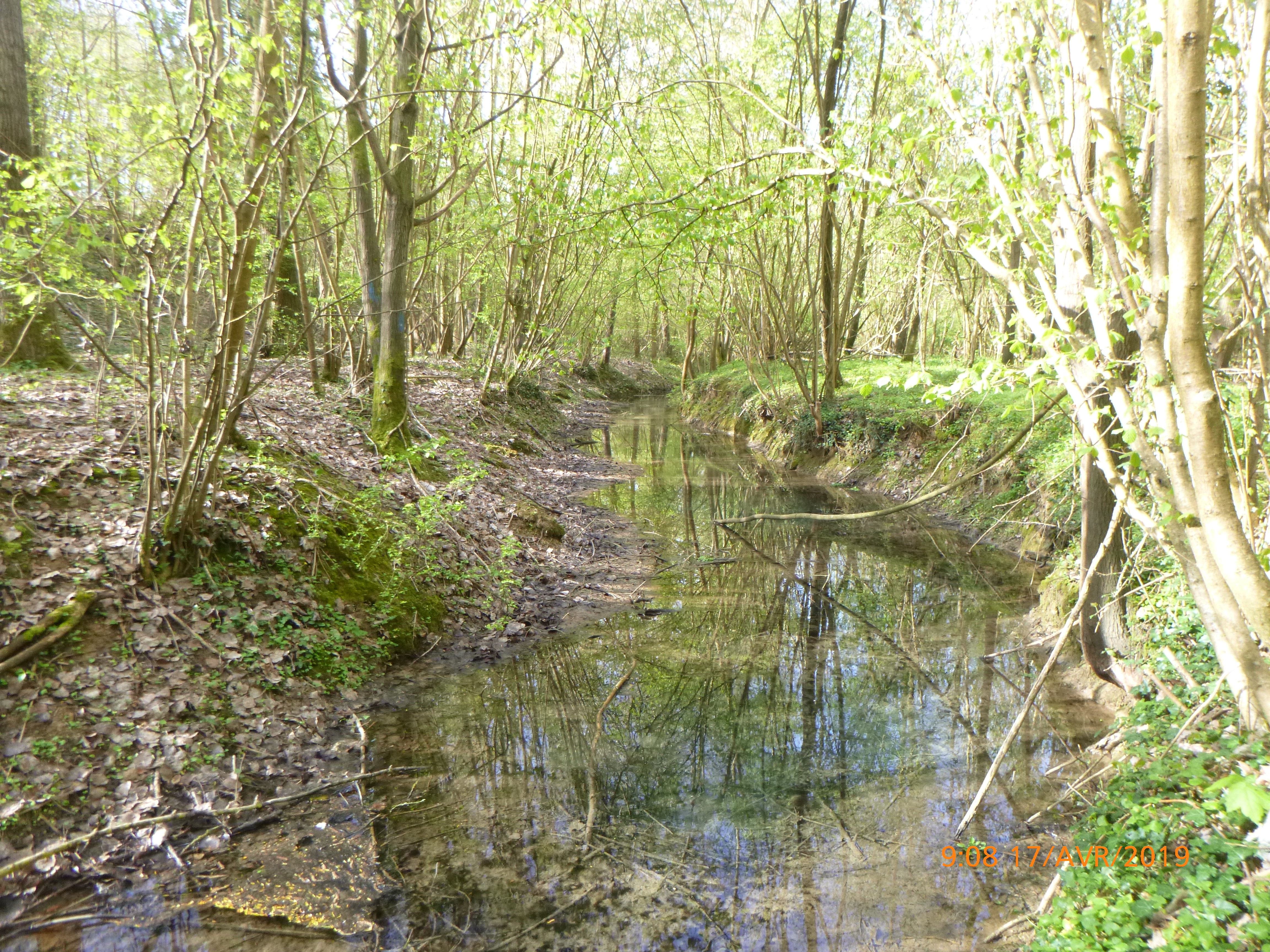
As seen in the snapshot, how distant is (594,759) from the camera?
5074mm

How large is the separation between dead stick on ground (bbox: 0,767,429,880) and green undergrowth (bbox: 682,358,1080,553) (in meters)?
3.96

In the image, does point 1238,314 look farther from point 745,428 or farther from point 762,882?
point 745,428

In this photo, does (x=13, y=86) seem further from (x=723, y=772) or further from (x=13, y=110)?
(x=723, y=772)

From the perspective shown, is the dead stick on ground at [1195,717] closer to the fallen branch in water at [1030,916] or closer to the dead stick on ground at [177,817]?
the fallen branch in water at [1030,916]

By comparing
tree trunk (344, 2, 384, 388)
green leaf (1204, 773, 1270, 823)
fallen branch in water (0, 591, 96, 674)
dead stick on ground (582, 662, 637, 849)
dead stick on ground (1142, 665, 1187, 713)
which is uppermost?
tree trunk (344, 2, 384, 388)

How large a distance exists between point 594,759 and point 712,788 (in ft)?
2.90

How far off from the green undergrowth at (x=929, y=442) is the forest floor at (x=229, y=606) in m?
4.43

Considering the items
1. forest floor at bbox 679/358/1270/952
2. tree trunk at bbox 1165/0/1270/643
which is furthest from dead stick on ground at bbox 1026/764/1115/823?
tree trunk at bbox 1165/0/1270/643

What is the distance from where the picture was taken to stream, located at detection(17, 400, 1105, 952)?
3.53 meters

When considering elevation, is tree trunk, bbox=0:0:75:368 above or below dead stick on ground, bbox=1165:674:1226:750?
above

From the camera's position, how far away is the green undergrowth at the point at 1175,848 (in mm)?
2637

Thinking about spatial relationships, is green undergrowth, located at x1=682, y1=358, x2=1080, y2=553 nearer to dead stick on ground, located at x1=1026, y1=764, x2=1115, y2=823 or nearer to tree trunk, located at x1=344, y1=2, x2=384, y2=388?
dead stick on ground, located at x1=1026, y1=764, x2=1115, y2=823

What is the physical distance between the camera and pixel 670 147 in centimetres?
1231

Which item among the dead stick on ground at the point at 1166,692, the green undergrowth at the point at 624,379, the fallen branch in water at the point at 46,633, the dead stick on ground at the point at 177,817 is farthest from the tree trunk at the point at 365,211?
the green undergrowth at the point at 624,379
